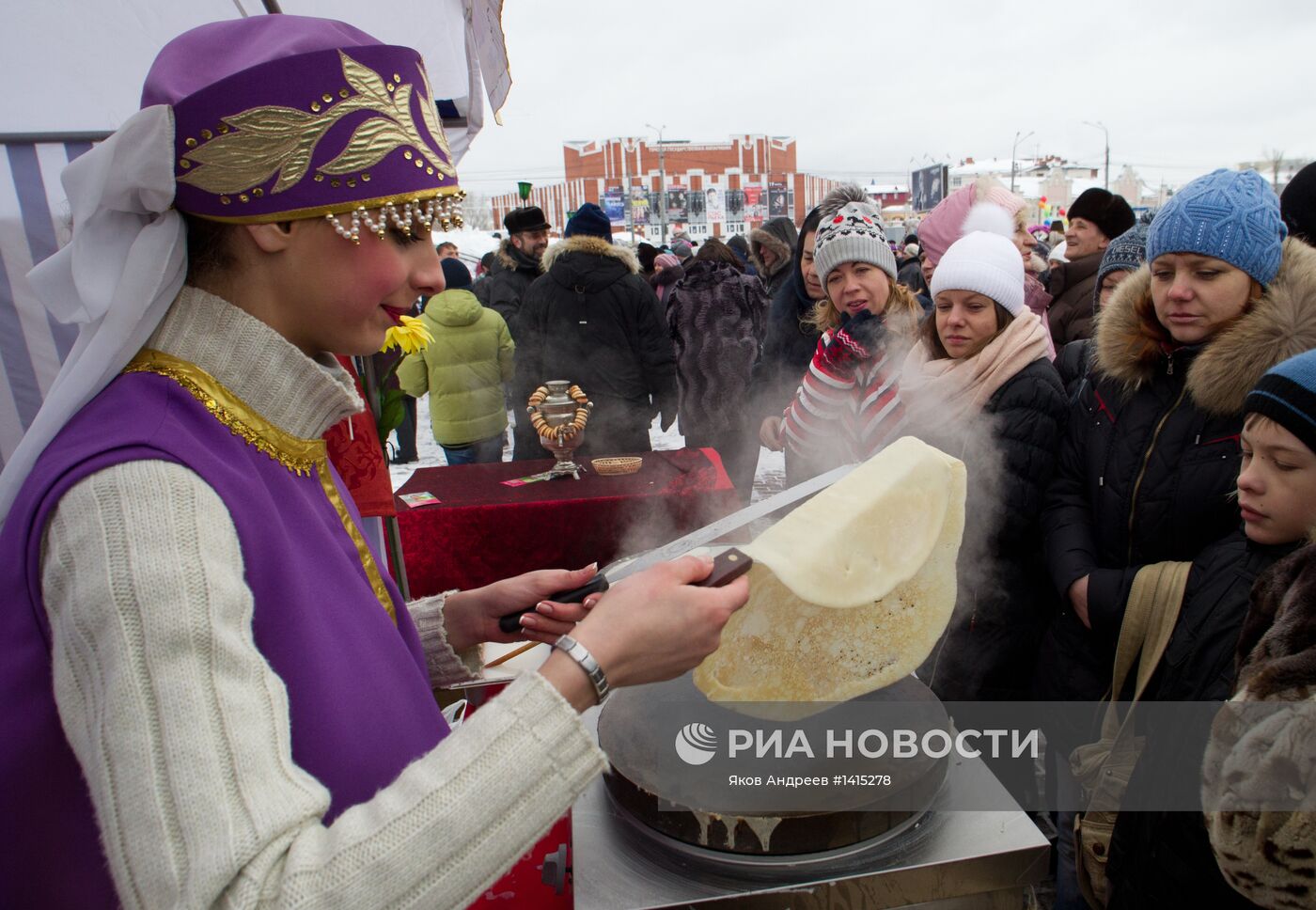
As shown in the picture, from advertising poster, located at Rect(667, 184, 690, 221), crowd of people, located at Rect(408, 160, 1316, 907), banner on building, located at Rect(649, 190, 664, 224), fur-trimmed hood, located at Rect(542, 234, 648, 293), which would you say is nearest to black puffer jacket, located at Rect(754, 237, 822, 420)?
crowd of people, located at Rect(408, 160, 1316, 907)

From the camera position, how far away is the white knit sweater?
66 cm

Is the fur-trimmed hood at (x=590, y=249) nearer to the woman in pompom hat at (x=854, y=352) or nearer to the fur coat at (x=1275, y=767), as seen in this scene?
the woman in pompom hat at (x=854, y=352)

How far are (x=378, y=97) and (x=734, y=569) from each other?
793 millimetres

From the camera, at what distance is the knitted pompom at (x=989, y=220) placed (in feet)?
12.2

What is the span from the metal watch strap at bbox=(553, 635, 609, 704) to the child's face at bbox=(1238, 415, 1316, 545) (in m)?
1.41

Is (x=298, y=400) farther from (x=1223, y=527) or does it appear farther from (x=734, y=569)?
(x=1223, y=527)

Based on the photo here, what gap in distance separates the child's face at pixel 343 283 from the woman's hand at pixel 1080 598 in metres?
1.94

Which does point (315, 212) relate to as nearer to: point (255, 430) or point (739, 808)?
point (255, 430)

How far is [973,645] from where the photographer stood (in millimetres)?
2504

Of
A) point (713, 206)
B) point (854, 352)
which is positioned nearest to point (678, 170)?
point (713, 206)

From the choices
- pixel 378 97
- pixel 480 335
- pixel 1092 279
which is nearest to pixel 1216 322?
pixel 378 97

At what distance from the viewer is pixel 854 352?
2842 millimetres

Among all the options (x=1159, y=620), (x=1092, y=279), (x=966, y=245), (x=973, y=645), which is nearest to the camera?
(x=1159, y=620)

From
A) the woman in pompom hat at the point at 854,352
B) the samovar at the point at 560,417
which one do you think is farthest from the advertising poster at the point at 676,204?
→ the woman in pompom hat at the point at 854,352
